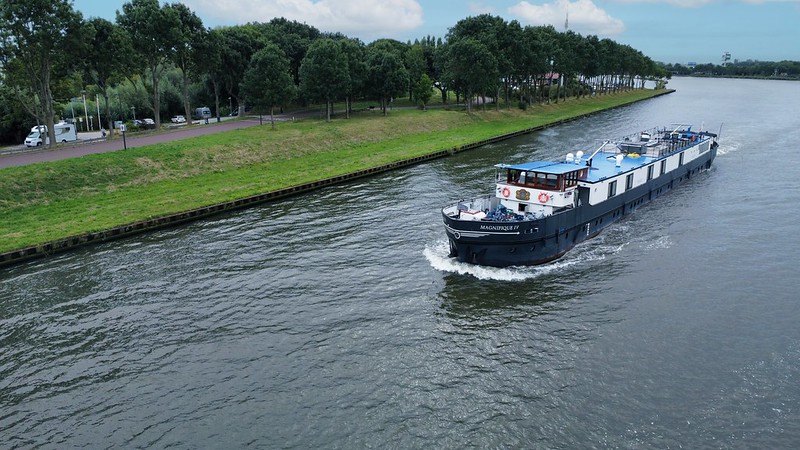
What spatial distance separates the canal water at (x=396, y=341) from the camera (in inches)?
904

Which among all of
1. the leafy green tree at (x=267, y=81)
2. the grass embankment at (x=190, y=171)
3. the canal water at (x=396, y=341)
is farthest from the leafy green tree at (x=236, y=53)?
the canal water at (x=396, y=341)

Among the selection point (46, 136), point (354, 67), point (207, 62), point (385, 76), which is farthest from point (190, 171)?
point (385, 76)

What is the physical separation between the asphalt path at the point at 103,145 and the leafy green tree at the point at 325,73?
1041 cm

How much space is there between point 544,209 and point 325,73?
2412 inches

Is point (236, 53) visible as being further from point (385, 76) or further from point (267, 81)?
point (385, 76)

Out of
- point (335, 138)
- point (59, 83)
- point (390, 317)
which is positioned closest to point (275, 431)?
point (390, 317)

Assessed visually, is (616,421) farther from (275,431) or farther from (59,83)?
(59,83)

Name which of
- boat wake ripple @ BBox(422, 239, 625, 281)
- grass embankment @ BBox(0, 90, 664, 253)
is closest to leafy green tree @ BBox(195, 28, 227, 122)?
grass embankment @ BBox(0, 90, 664, 253)

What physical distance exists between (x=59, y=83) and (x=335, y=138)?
157 ft

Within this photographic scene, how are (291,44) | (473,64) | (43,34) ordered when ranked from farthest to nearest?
(291,44), (473,64), (43,34)

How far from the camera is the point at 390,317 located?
1235 inches

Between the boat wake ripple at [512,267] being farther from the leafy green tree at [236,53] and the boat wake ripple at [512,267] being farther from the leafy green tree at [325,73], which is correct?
the leafy green tree at [236,53]

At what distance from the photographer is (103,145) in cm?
6962

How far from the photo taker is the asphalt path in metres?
59.9
